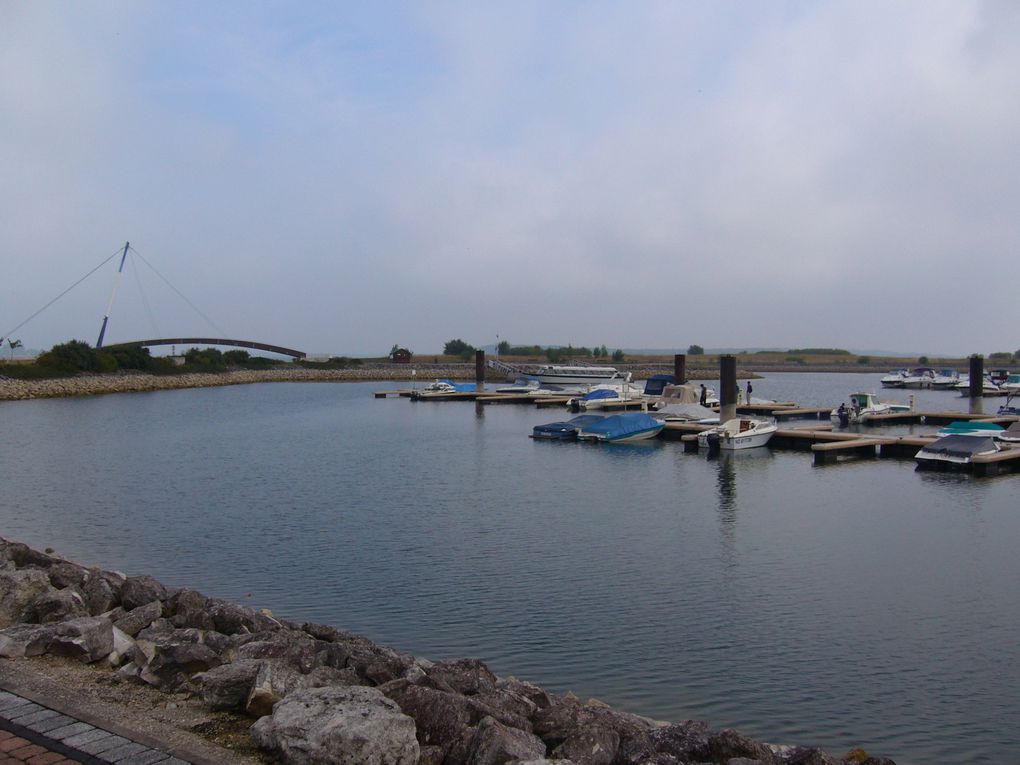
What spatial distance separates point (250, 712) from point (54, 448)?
3244 cm

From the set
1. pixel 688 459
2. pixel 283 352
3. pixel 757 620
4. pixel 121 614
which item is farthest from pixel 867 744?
pixel 283 352

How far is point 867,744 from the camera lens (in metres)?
8.63

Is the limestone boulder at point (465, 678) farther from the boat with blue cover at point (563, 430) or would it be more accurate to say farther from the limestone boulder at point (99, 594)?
the boat with blue cover at point (563, 430)

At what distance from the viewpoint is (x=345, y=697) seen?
606 centimetres

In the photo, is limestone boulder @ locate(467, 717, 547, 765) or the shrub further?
the shrub

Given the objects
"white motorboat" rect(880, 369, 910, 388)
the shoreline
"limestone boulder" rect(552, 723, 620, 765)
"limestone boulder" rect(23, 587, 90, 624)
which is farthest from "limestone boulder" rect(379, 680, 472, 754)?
"white motorboat" rect(880, 369, 910, 388)

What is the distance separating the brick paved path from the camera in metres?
5.17

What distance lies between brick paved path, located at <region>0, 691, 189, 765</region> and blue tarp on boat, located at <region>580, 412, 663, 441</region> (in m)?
31.7

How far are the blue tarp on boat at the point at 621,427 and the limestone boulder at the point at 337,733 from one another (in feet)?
102

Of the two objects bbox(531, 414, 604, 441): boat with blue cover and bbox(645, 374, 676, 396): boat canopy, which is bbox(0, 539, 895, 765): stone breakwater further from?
bbox(645, 374, 676, 396): boat canopy

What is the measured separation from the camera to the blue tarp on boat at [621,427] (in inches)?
1449

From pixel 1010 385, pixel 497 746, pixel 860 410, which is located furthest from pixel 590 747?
pixel 1010 385

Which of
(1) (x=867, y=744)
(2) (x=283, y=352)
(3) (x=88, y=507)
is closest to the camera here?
(1) (x=867, y=744)

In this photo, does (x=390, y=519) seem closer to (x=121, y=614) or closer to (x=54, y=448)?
(x=121, y=614)
